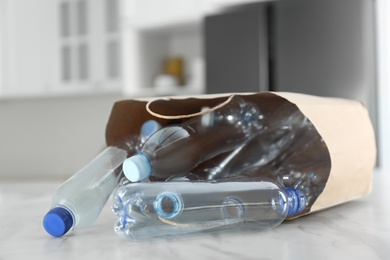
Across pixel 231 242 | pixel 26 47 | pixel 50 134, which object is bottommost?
pixel 50 134

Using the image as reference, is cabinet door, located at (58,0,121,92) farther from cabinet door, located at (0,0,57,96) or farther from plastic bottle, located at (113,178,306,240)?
plastic bottle, located at (113,178,306,240)

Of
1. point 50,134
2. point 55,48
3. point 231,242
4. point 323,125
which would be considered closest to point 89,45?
point 55,48

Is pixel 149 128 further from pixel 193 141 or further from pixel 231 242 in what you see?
pixel 231 242

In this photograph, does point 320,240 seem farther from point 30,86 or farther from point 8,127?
point 8,127

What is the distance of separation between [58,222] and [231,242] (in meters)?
0.16

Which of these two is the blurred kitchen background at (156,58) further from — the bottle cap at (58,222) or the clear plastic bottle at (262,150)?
the bottle cap at (58,222)

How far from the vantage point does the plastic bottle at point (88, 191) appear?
0.49 m

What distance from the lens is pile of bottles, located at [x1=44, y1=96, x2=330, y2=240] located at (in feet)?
1.62

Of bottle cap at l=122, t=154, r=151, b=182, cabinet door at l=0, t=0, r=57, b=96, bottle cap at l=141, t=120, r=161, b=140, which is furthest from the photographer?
cabinet door at l=0, t=0, r=57, b=96

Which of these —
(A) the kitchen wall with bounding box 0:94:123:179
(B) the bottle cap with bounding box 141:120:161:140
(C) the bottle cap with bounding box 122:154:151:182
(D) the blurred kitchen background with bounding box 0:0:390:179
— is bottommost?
(A) the kitchen wall with bounding box 0:94:123:179

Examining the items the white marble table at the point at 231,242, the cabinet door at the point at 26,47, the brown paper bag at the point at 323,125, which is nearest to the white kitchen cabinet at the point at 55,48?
the cabinet door at the point at 26,47

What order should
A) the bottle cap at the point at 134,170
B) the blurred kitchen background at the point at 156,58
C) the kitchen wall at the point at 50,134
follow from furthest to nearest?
the kitchen wall at the point at 50,134 < the blurred kitchen background at the point at 156,58 < the bottle cap at the point at 134,170

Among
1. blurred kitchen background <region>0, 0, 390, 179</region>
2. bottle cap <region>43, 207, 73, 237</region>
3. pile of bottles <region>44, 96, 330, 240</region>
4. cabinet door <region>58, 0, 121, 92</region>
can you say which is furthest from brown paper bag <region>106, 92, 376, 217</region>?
cabinet door <region>58, 0, 121, 92</region>

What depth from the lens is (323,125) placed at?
0.58 m
